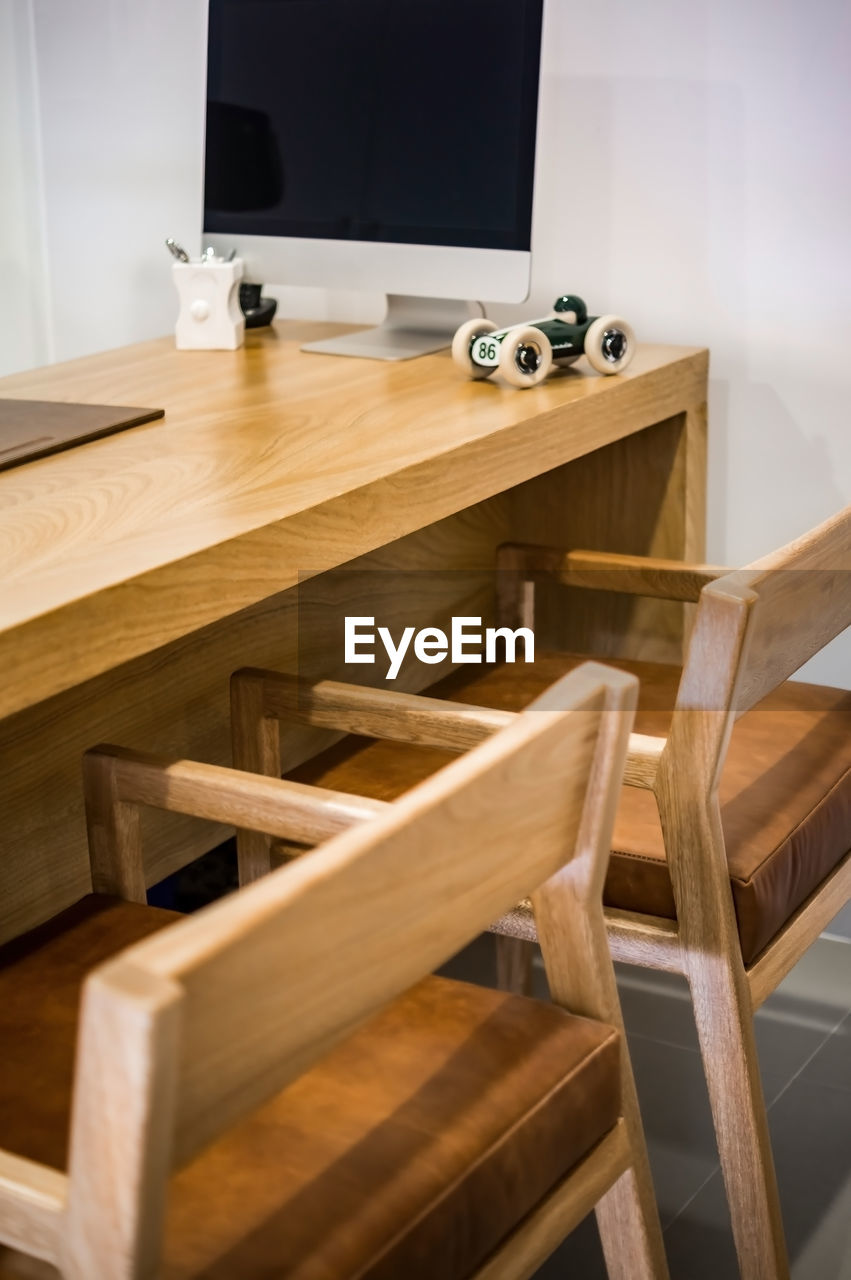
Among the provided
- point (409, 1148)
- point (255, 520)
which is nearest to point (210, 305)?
point (255, 520)

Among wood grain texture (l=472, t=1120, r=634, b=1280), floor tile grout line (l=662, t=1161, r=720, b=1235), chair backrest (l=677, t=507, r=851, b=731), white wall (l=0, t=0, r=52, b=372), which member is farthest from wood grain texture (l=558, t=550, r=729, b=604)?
white wall (l=0, t=0, r=52, b=372)

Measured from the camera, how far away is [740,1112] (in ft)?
3.86

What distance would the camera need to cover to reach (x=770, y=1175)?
1201mm

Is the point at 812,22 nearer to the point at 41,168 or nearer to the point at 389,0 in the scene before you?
the point at 389,0

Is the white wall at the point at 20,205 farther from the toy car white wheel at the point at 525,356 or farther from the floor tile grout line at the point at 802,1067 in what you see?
the floor tile grout line at the point at 802,1067

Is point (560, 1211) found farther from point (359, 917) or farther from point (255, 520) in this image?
point (255, 520)

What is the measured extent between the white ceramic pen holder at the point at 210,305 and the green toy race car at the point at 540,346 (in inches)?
14.3

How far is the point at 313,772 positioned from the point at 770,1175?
1.81 feet

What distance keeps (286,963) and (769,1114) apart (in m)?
1.22

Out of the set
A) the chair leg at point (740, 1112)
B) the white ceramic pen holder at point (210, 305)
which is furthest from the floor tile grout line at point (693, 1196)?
the white ceramic pen holder at point (210, 305)

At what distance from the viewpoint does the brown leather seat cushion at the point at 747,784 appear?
45.8 inches

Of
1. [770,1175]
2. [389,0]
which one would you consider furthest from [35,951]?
[389,0]

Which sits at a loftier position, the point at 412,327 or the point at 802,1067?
the point at 412,327

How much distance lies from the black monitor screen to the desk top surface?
18 cm
